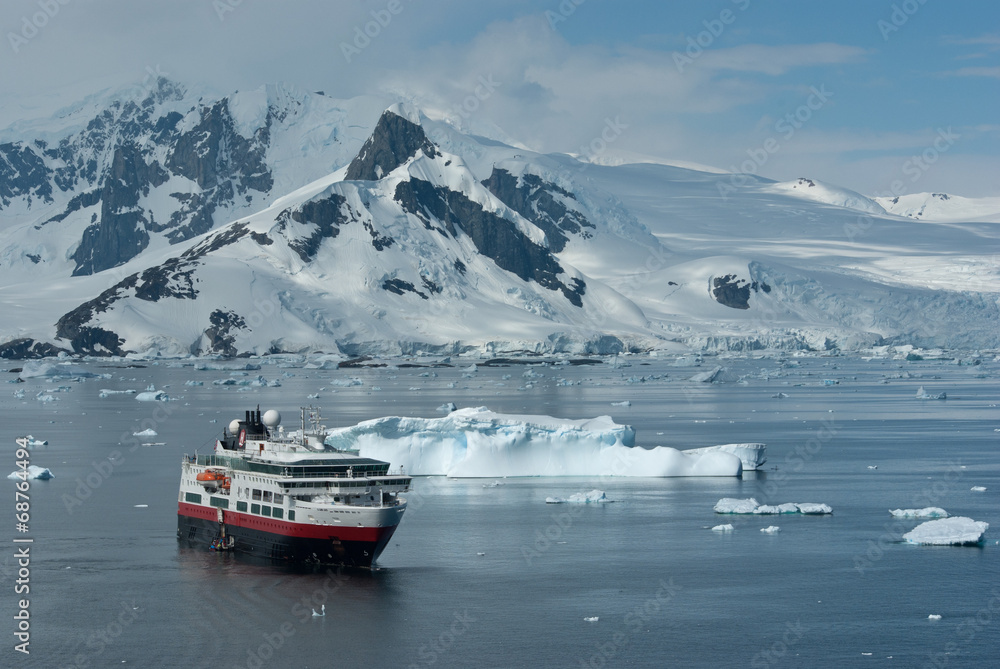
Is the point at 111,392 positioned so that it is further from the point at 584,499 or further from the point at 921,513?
the point at 921,513

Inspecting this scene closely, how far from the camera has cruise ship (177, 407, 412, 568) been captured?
38031mm

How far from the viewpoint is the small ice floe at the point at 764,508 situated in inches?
1863

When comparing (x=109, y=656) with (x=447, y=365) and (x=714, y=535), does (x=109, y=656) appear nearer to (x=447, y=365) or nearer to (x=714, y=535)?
(x=714, y=535)

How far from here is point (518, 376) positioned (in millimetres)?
155250

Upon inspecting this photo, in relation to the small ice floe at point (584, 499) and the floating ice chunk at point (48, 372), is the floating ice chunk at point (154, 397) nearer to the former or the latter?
the floating ice chunk at point (48, 372)

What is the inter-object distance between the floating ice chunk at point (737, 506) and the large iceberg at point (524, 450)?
9651 millimetres

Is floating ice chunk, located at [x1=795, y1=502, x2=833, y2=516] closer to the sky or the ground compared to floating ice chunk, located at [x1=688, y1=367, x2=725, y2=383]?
closer to the ground

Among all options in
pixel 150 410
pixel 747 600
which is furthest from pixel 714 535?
pixel 150 410

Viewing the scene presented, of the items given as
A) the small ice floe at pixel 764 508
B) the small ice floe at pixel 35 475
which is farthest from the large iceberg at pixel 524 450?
the small ice floe at pixel 35 475

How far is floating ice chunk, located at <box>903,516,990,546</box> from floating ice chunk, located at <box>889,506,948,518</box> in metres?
3.63

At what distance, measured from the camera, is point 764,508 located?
47.3 metres

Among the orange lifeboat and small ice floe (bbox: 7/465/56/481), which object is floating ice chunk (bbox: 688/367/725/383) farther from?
the orange lifeboat

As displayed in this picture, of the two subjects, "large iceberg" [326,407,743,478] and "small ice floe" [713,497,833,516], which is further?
"large iceberg" [326,407,743,478]

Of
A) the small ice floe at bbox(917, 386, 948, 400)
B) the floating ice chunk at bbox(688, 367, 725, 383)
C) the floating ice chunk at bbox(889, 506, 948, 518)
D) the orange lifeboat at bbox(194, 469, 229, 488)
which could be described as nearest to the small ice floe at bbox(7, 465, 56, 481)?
the orange lifeboat at bbox(194, 469, 229, 488)
